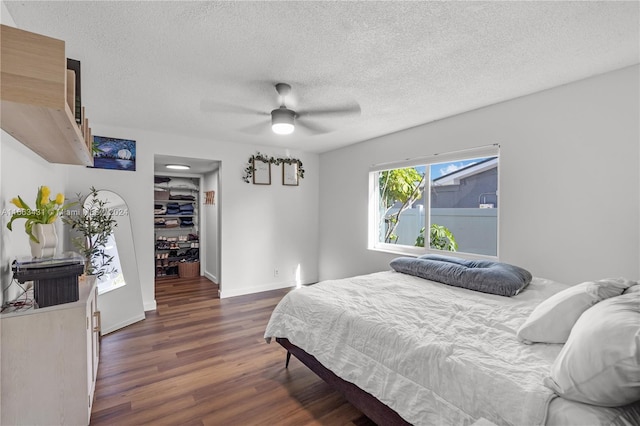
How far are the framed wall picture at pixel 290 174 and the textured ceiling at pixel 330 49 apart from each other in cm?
200

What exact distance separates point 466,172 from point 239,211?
10.7 ft

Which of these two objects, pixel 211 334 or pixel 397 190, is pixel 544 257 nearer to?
pixel 397 190

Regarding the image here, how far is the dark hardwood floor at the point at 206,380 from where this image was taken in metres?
1.95

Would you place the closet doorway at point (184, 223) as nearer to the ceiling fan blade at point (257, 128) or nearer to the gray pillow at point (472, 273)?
the ceiling fan blade at point (257, 128)

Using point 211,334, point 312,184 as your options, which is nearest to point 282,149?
point 312,184

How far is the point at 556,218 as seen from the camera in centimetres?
256

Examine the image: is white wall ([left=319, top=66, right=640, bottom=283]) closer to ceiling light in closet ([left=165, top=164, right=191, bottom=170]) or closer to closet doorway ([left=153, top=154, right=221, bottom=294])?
ceiling light in closet ([left=165, top=164, right=191, bottom=170])

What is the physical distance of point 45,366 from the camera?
1.57 m

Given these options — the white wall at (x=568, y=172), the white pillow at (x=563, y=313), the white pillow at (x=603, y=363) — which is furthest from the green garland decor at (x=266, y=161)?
the white pillow at (x=603, y=363)

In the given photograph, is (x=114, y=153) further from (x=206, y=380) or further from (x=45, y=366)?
(x=206, y=380)

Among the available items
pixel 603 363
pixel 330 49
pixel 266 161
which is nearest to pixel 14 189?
pixel 330 49

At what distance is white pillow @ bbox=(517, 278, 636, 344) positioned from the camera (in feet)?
4.56

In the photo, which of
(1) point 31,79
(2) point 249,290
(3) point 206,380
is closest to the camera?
(1) point 31,79

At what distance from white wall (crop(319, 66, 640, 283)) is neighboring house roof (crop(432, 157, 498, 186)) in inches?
8.5
